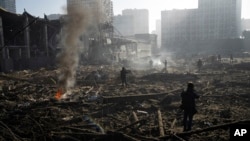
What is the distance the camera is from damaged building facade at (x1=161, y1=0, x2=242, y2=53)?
387 feet

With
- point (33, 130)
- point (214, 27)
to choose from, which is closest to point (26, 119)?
point (33, 130)

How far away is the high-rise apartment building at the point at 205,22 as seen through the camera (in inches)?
4688

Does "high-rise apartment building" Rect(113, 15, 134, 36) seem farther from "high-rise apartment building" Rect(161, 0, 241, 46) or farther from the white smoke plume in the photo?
the white smoke plume

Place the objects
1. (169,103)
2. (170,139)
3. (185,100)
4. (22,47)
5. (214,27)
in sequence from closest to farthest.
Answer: (170,139) < (185,100) < (169,103) < (22,47) < (214,27)

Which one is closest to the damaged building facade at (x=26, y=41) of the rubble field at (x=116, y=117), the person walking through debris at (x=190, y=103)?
the rubble field at (x=116, y=117)

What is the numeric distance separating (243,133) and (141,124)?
3967 millimetres

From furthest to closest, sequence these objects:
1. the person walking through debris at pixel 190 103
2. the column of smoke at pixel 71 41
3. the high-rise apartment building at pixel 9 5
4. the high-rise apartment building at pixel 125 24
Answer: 1. the high-rise apartment building at pixel 125 24
2. the high-rise apartment building at pixel 9 5
3. the column of smoke at pixel 71 41
4. the person walking through debris at pixel 190 103

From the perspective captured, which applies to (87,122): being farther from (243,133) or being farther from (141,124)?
(243,133)

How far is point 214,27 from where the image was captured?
119938 mm

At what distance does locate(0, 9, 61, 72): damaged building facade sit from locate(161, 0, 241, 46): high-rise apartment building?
93.2 m

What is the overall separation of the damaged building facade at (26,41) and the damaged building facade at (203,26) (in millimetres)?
79294

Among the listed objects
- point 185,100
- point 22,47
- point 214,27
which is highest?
point 214,27

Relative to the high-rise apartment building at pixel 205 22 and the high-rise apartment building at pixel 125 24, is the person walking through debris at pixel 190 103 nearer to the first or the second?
the high-rise apartment building at pixel 205 22

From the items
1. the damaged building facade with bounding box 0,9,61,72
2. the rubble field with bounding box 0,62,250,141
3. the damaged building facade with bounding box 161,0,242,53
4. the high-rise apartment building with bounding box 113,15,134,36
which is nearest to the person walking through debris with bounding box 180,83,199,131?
the rubble field with bounding box 0,62,250,141
